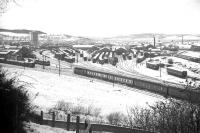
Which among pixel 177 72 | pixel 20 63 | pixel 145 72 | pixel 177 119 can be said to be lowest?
pixel 145 72

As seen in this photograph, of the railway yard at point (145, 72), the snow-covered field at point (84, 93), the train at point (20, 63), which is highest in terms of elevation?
the train at point (20, 63)

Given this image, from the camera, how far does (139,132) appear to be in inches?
500

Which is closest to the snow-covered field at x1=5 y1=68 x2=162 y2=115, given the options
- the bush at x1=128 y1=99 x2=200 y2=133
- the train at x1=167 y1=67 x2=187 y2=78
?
the bush at x1=128 y1=99 x2=200 y2=133

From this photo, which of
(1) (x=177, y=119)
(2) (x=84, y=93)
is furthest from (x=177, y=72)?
(1) (x=177, y=119)

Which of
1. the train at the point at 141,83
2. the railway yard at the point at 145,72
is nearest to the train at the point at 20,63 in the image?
the railway yard at the point at 145,72

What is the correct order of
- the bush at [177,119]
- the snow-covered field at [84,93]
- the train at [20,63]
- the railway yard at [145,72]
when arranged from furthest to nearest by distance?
the train at [20,63]
the railway yard at [145,72]
the snow-covered field at [84,93]
the bush at [177,119]

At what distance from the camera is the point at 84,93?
115 ft

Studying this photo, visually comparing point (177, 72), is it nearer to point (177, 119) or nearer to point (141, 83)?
point (141, 83)

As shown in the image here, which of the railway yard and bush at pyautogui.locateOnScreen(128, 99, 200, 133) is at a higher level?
bush at pyautogui.locateOnScreen(128, 99, 200, 133)

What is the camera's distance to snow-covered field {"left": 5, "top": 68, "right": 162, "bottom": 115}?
29.0 meters

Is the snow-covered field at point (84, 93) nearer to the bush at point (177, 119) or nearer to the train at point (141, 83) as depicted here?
the train at point (141, 83)

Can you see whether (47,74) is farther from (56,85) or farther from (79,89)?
(79,89)

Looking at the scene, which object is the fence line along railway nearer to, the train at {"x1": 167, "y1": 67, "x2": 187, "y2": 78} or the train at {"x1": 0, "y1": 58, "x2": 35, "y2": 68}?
the train at {"x1": 0, "y1": 58, "x2": 35, "y2": 68}

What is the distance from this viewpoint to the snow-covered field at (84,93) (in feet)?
95.2
